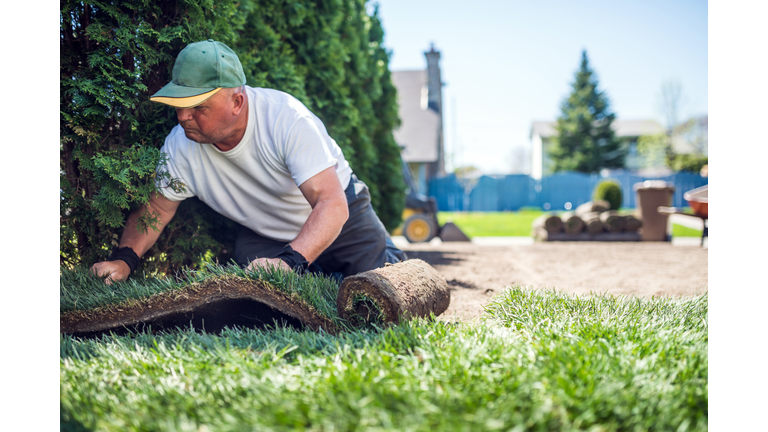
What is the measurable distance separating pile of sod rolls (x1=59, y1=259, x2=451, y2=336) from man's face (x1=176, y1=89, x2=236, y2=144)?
28.5 inches

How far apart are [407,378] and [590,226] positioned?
27.0 ft

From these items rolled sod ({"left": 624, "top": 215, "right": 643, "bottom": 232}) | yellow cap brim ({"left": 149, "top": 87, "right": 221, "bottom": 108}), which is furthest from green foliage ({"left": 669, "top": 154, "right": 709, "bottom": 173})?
yellow cap brim ({"left": 149, "top": 87, "right": 221, "bottom": 108})

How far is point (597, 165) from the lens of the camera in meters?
30.2

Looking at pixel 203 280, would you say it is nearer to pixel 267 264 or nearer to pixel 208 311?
pixel 208 311

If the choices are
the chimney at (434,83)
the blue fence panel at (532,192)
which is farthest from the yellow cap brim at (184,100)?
the blue fence panel at (532,192)

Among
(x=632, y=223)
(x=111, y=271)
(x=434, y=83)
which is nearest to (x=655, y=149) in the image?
(x=434, y=83)

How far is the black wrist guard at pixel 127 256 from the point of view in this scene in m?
2.42

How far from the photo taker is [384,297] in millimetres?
1825

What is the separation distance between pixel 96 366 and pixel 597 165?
32.7 m

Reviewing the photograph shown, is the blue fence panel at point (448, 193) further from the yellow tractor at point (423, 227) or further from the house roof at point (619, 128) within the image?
the house roof at point (619, 128)

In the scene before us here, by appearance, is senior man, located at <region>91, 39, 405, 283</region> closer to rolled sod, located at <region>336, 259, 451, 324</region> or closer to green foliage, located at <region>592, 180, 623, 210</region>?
rolled sod, located at <region>336, 259, 451, 324</region>

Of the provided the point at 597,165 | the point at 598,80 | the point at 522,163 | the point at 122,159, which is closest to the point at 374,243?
the point at 122,159

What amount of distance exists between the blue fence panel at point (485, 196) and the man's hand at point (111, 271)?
19933 mm
